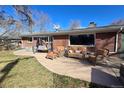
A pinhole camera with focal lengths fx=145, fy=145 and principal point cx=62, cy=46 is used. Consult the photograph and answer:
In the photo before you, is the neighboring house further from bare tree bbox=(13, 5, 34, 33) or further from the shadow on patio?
the shadow on patio

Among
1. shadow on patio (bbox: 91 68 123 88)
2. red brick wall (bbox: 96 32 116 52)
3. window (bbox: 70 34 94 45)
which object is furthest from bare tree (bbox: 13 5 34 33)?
shadow on patio (bbox: 91 68 123 88)

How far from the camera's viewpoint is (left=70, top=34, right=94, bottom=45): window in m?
13.2

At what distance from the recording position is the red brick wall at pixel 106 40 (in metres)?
12.0

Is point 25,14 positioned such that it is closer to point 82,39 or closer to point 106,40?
point 82,39

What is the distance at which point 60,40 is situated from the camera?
15203 millimetres

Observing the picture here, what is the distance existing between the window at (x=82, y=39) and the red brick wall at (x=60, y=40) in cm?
66

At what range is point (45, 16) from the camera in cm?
3953

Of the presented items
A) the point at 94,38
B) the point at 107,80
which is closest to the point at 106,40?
the point at 94,38

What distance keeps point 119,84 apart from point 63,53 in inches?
309

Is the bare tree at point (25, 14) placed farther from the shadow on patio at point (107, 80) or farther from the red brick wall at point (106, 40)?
the shadow on patio at point (107, 80)

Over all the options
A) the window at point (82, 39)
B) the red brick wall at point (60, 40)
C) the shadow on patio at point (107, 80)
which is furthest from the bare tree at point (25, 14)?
the shadow on patio at point (107, 80)

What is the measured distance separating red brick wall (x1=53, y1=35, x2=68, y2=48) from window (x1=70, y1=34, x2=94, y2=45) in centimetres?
66
